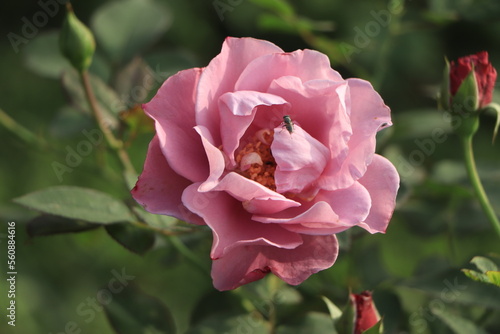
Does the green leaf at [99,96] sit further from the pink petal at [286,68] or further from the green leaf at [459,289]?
the green leaf at [459,289]

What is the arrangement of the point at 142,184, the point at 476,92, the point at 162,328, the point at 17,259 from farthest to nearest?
the point at 17,259
the point at 162,328
the point at 476,92
the point at 142,184

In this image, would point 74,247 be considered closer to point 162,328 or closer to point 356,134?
point 162,328

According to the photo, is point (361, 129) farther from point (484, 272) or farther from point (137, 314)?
point (137, 314)

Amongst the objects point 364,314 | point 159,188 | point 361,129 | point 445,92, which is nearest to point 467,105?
point 445,92

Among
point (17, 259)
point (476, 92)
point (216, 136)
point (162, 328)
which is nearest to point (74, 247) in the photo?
point (17, 259)

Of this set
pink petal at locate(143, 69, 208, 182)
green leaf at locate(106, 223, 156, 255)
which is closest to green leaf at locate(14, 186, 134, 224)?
green leaf at locate(106, 223, 156, 255)

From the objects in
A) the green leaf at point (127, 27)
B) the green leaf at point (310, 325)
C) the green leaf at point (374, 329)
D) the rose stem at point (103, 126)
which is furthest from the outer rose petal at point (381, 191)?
the green leaf at point (127, 27)

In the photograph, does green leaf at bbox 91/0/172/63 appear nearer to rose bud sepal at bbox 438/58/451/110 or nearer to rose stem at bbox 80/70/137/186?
rose stem at bbox 80/70/137/186
